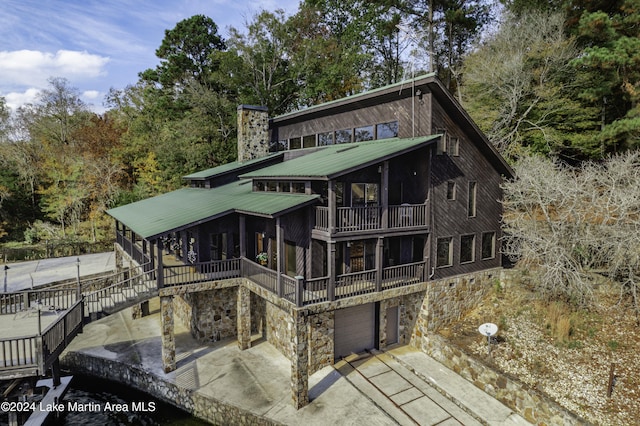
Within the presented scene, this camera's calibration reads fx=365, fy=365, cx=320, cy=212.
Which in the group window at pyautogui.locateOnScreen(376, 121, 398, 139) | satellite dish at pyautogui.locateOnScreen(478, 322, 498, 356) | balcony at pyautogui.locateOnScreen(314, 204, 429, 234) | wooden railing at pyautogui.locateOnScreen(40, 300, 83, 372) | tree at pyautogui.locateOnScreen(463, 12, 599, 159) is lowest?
satellite dish at pyautogui.locateOnScreen(478, 322, 498, 356)

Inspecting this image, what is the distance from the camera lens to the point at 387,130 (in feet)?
61.7

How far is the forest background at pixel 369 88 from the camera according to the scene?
2006 centimetres

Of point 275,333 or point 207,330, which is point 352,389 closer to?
point 275,333

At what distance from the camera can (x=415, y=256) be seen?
60.3 feet

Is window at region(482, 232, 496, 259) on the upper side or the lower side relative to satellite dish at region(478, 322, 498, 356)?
upper

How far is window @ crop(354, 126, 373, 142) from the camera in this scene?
1972 cm

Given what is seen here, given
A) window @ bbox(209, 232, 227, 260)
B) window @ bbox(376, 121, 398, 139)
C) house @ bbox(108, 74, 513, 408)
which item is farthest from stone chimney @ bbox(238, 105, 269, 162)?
window @ bbox(376, 121, 398, 139)

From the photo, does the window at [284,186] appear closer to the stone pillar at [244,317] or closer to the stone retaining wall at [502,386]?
the stone pillar at [244,317]

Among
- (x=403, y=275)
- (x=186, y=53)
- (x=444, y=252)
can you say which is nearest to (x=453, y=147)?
(x=444, y=252)

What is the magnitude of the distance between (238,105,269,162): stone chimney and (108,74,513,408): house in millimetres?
6818

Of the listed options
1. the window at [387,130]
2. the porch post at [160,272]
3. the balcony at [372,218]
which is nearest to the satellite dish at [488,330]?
the balcony at [372,218]

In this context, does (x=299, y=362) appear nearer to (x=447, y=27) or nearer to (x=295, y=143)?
(x=295, y=143)

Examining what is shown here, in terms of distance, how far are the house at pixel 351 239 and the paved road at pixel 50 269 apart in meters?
10.4

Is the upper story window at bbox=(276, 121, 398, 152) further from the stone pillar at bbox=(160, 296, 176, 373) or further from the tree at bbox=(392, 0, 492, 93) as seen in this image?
the tree at bbox=(392, 0, 492, 93)
